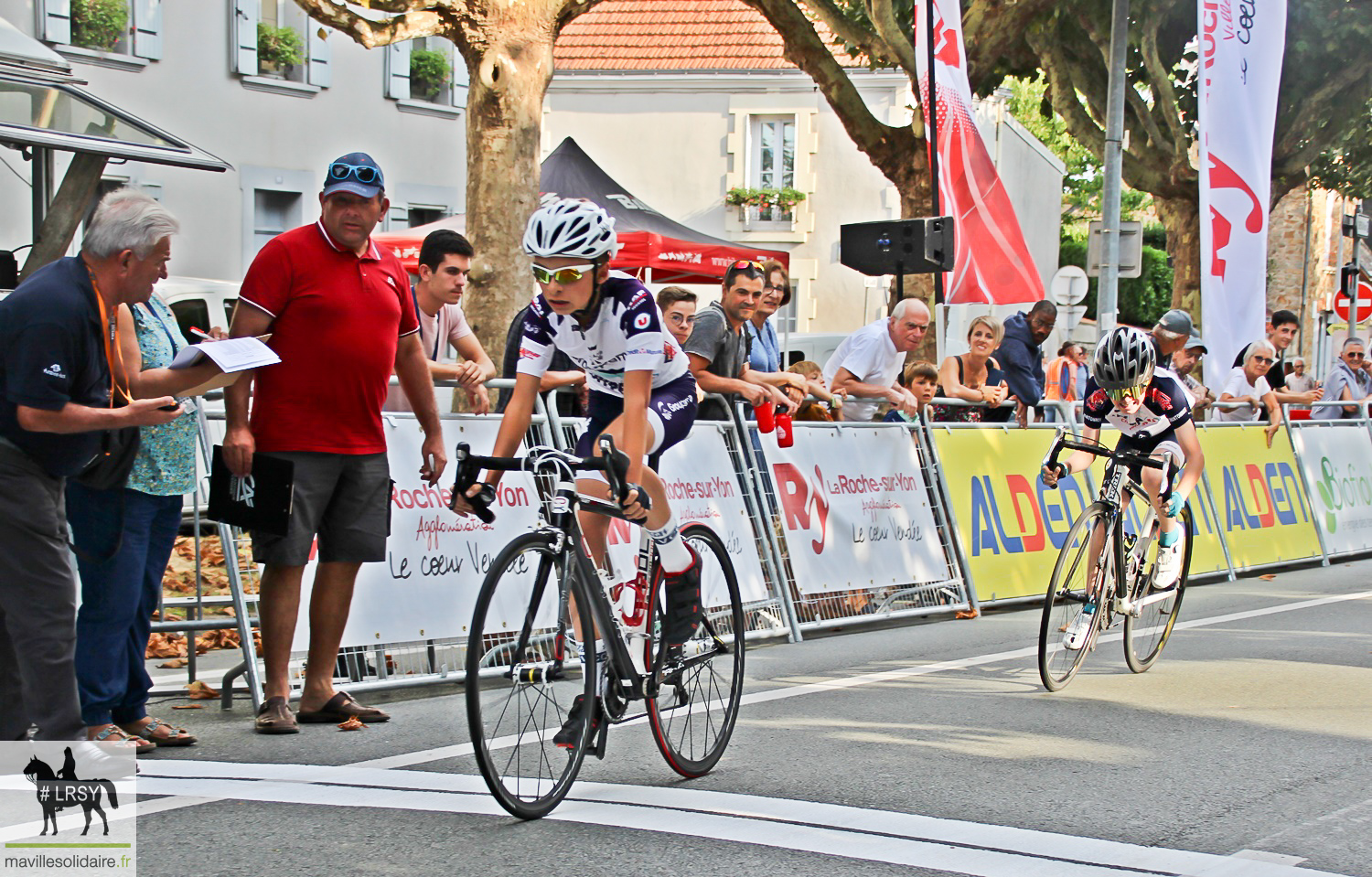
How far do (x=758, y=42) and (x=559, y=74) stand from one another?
16.7 feet

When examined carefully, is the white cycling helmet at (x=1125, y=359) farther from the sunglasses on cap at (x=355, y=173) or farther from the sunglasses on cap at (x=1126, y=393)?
the sunglasses on cap at (x=355, y=173)

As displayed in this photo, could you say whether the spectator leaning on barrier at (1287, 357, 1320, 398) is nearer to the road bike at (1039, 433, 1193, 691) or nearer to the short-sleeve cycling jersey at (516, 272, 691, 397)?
the road bike at (1039, 433, 1193, 691)

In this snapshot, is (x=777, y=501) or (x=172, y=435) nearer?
(x=172, y=435)

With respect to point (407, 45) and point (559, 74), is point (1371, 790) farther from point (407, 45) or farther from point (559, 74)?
point (559, 74)

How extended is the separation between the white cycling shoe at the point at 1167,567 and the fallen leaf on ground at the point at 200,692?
4.87 metres

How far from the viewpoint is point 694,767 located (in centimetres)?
588

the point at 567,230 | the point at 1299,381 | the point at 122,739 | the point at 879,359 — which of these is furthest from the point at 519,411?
the point at 1299,381

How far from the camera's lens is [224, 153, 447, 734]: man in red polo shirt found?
260 inches

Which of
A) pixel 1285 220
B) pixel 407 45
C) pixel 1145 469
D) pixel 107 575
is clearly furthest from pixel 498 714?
pixel 1285 220

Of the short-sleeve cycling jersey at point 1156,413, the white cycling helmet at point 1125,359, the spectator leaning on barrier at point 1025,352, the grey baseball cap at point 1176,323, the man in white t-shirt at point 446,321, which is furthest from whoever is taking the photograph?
the spectator leaning on barrier at point 1025,352

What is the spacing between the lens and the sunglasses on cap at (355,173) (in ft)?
21.6

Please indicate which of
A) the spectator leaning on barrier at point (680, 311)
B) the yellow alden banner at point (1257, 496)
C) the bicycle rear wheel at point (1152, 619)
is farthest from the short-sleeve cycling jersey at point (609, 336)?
the yellow alden banner at point (1257, 496)

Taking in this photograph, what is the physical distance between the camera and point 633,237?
1923cm

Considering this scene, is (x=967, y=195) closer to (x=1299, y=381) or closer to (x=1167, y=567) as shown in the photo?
(x=1299, y=381)
